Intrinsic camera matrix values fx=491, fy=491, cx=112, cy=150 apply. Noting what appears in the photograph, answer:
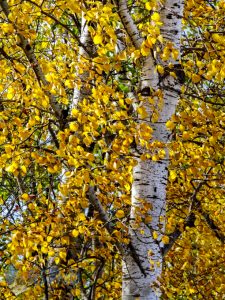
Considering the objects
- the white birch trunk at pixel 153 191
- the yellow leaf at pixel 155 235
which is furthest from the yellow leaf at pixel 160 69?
the yellow leaf at pixel 155 235

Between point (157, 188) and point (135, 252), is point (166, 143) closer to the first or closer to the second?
point (157, 188)

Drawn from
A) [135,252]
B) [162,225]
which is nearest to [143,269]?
[135,252]

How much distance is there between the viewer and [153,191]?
448cm

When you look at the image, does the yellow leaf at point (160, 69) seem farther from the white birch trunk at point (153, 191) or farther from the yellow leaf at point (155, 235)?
the yellow leaf at point (155, 235)

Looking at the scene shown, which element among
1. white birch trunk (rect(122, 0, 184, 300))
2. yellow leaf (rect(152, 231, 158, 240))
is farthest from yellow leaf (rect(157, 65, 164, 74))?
yellow leaf (rect(152, 231, 158, 240))

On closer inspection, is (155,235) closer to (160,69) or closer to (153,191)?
(153,191)

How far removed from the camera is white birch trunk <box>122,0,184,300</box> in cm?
433

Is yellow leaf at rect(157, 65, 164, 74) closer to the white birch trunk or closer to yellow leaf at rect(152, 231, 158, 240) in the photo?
the white birch trunk

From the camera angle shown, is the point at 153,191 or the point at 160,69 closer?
the point at 160,69

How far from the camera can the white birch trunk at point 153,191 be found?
14.2 feet

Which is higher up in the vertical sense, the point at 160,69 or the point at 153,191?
the point at 160,69

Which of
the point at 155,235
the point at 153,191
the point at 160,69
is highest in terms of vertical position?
the point at 160,69

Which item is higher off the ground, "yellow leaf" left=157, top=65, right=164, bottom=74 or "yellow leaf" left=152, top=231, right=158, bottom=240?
"yellow leaf" left=157, top=65, right=164, bottom=74

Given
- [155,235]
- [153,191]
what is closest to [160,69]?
[153,191]
